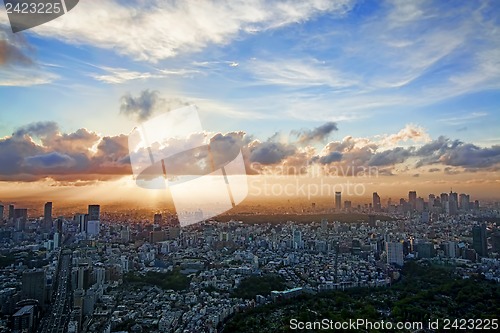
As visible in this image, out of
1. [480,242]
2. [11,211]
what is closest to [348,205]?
[480,242]

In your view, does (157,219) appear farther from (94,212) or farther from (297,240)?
(297,240)

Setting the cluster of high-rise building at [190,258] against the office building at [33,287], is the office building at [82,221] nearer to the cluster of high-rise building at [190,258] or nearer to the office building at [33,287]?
the cluster of high-rise building at [190,258]

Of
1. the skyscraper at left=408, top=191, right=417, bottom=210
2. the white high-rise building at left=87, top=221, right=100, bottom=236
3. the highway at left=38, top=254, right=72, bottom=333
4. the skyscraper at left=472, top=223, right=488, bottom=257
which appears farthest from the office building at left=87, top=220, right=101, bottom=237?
the skyscraper at left=408, top=191, right=417, bottom=210

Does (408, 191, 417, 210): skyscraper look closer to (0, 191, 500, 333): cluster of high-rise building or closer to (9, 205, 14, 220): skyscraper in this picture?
(0, 191, 500, 333): cluster of high-rise building

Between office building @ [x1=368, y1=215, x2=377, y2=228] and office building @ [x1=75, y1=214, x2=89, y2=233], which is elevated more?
office building @ [x1=75, y1=214, x2=89, y2=233]

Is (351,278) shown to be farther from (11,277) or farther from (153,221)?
(153,221)

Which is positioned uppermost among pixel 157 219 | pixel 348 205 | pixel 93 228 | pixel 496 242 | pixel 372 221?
pixel 348 205

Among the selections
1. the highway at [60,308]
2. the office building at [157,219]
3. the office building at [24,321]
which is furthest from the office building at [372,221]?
the office building at [24,321]

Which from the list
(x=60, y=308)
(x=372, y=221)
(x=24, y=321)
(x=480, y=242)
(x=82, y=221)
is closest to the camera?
(x=24, y=321)
